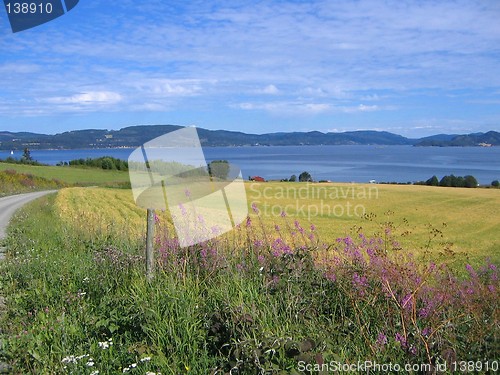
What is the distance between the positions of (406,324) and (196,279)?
94.4 inches

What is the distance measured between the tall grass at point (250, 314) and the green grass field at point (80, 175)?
52.9 meters

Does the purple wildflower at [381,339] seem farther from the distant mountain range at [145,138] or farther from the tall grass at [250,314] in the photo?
the distant mountain range at [145,138]

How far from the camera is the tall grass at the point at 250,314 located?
12.0ft

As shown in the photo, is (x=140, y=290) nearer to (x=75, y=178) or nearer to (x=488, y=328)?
(x=488, y=328)

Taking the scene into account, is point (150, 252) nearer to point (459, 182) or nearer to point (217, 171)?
point (217, 171)

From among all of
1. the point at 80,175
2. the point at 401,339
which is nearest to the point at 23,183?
the point at 80,175

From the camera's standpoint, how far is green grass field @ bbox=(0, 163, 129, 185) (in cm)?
5981

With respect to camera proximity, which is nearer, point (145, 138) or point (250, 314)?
point (250, 314)

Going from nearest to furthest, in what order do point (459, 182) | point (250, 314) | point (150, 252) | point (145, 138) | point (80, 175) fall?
point (250, 314) < point (145, 138) < point (150, 252) < point (459, 182) < point (80, 175)

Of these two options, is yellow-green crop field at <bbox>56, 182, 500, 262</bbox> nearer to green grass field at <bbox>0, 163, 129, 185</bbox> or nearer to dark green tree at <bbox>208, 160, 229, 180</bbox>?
dark green tree at <bbox>208, 160, 229, 180</bbox>

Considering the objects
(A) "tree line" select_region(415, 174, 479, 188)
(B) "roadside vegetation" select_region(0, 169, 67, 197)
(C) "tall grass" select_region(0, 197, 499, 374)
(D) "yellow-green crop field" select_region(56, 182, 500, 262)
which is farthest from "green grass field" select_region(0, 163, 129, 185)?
(C) "tall grass" select_region(0, 197, 499, 374)

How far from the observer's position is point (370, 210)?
112ft

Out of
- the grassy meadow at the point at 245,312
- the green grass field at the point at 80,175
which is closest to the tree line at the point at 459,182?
the green grass field at the point at 80,175

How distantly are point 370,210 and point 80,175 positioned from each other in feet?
155
